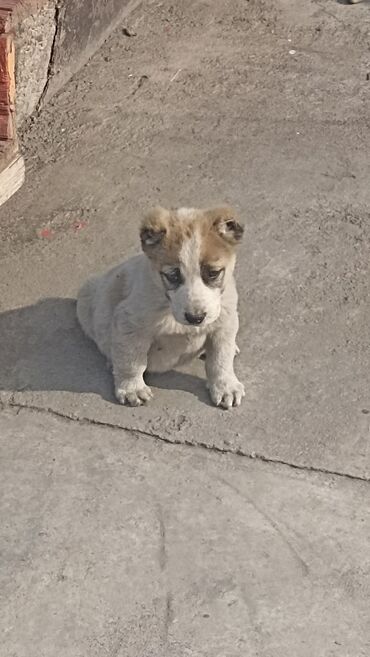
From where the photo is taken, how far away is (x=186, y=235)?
460 cm

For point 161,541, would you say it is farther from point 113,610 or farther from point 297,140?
point 297,140

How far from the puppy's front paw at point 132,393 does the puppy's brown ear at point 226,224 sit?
2.69 ft

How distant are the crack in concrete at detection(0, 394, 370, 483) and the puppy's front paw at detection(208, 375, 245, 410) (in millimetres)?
271

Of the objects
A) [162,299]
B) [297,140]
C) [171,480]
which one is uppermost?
[162,299]

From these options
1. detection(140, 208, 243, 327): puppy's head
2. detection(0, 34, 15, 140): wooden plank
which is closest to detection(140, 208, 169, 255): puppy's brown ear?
detection(140, 208, 243, 327): puppy's head

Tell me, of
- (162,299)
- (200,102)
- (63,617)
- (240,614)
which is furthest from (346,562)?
(200,102)

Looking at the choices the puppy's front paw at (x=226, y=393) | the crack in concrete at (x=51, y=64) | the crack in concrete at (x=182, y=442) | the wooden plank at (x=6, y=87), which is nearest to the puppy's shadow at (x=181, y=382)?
the puppy's front paw at (x=226, y=393)

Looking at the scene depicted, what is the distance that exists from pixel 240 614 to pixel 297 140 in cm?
391

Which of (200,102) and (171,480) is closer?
(171,480)

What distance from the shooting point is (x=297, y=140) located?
7117mm

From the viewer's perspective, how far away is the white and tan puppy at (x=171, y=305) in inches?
180

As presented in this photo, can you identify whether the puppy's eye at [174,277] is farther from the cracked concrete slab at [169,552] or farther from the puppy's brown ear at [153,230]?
the cracked concrete slab at [169,552]

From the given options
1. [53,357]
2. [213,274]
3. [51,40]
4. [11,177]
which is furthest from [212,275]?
[51,40]

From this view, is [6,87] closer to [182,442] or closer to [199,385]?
[199,385]
